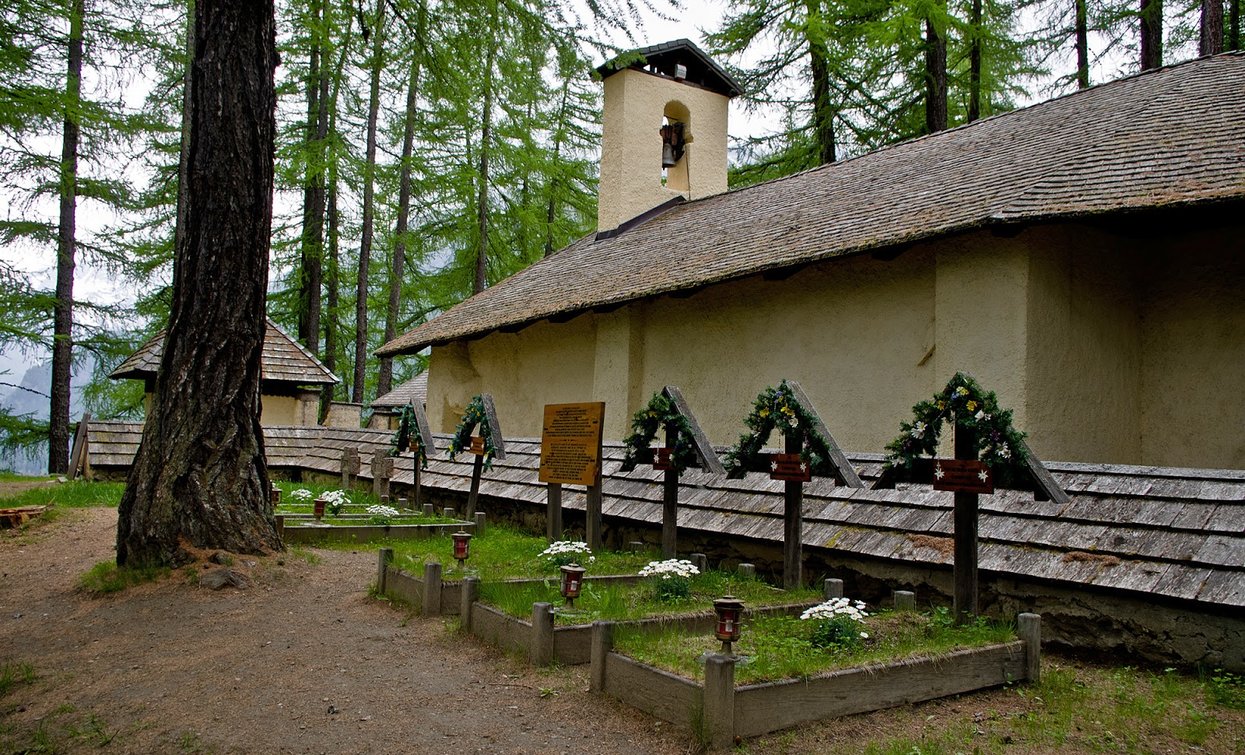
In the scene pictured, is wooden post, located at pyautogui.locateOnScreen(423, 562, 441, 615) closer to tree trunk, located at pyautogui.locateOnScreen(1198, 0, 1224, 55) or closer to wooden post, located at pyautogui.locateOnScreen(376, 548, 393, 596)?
wooden post, located at pyautogui.locateOnScreen(376, 548, 393, 596)

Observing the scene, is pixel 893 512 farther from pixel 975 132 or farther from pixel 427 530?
pixel 975 132

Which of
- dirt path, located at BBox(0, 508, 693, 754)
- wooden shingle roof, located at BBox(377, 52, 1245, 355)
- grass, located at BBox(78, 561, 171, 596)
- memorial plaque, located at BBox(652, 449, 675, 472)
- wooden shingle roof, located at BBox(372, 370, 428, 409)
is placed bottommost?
dirt path, located at BBox(0, 508, 693, 754)

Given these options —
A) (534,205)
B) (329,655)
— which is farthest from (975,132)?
(534,205)

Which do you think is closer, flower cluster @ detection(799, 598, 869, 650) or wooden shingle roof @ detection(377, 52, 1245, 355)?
flower cluster @ detection(799, 598, 869, 650)

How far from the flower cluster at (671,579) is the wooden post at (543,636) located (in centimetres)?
98

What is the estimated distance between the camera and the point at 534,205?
26750 millimetres

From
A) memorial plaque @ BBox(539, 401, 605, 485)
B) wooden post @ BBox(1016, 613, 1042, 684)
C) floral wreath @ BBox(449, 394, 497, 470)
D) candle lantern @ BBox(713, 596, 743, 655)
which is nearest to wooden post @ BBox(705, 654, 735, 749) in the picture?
candle lantern @ BBox(713, 596, 743, 655)

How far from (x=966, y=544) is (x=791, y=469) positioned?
4.70 ft

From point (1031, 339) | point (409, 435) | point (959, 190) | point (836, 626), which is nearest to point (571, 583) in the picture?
point (836, 626)

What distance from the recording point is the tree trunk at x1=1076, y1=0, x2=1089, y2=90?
708 inches

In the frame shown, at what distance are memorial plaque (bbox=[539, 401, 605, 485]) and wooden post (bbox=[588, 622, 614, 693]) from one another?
11.1 feet

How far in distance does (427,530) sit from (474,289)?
55.3 ft

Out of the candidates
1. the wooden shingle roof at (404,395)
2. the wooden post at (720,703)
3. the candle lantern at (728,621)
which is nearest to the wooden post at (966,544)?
the candle lantern at (728,621)

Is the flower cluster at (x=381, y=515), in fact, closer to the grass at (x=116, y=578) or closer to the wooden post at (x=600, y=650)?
the grass at (x=116, y=578)
